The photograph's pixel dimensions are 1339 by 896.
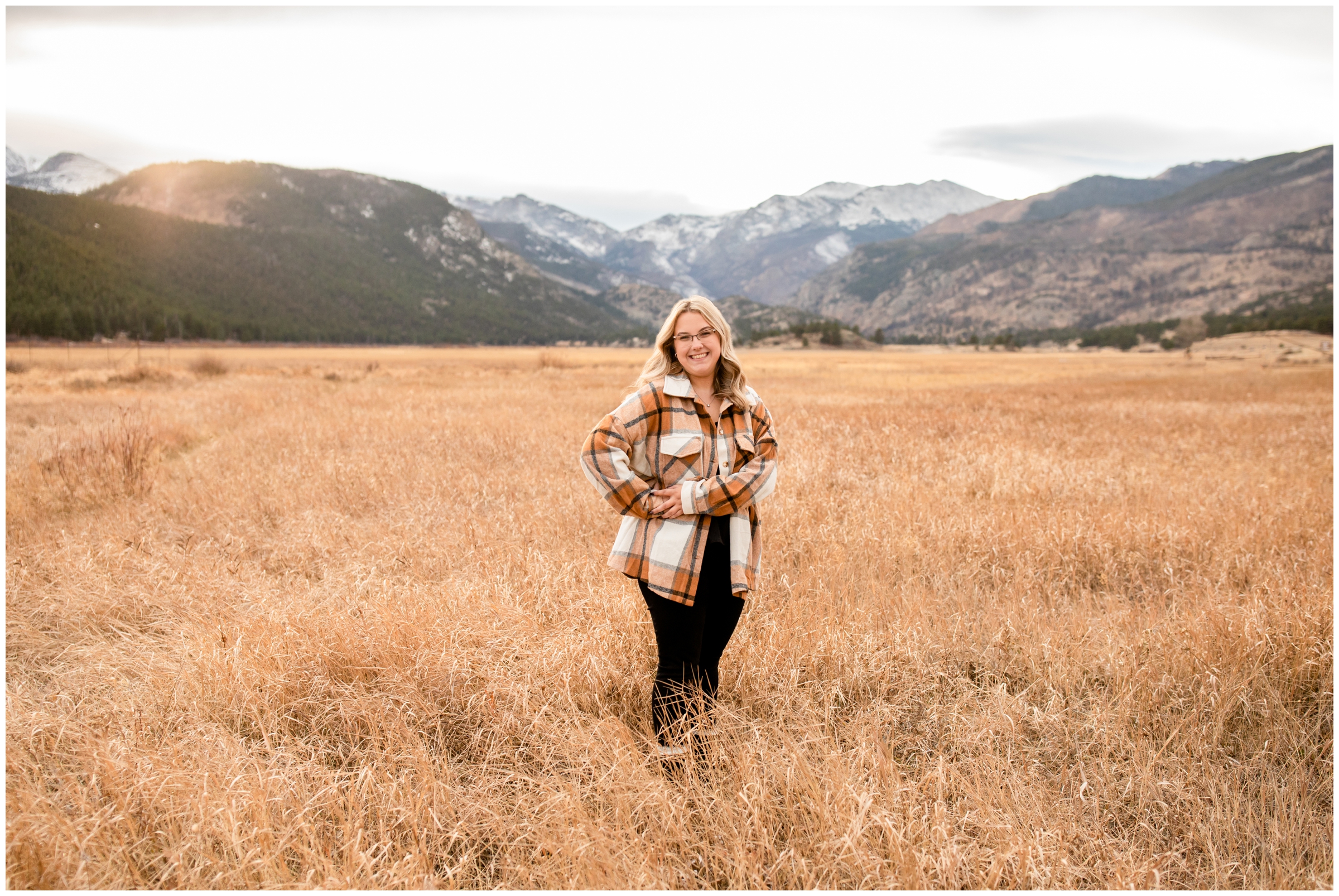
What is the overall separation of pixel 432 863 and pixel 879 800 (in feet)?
6.06

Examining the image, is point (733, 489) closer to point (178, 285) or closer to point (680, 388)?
point (680, 388)

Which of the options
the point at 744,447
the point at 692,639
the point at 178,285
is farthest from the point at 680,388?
the point at 178,285

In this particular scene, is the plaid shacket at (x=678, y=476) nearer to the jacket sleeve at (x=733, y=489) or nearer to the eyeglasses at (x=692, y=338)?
the jacket sleeve at (x=733, y=489)

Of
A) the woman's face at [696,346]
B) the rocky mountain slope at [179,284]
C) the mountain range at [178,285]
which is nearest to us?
the woman's face at [696,346]

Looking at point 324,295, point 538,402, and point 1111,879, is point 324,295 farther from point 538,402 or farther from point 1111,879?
point 1111,879

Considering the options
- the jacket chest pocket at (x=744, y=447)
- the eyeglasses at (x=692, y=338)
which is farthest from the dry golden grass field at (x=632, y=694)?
the eyeglasses at (x=692, y=338)

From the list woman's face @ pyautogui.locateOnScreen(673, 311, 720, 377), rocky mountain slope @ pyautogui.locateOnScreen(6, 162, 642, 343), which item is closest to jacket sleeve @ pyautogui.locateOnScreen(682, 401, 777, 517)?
woman's face @ pyautogui.locateOnScreen(673, 311, 720, 377)

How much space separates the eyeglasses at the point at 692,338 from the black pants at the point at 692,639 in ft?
2.91

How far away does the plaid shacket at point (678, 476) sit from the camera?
280 cm

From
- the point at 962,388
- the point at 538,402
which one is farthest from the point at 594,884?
the point at 962,388

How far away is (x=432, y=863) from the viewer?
2.59 m

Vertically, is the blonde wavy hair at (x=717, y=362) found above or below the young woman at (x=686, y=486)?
above

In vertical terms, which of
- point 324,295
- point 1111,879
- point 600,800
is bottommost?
point 1111,879

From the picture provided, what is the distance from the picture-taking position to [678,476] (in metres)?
2.95
